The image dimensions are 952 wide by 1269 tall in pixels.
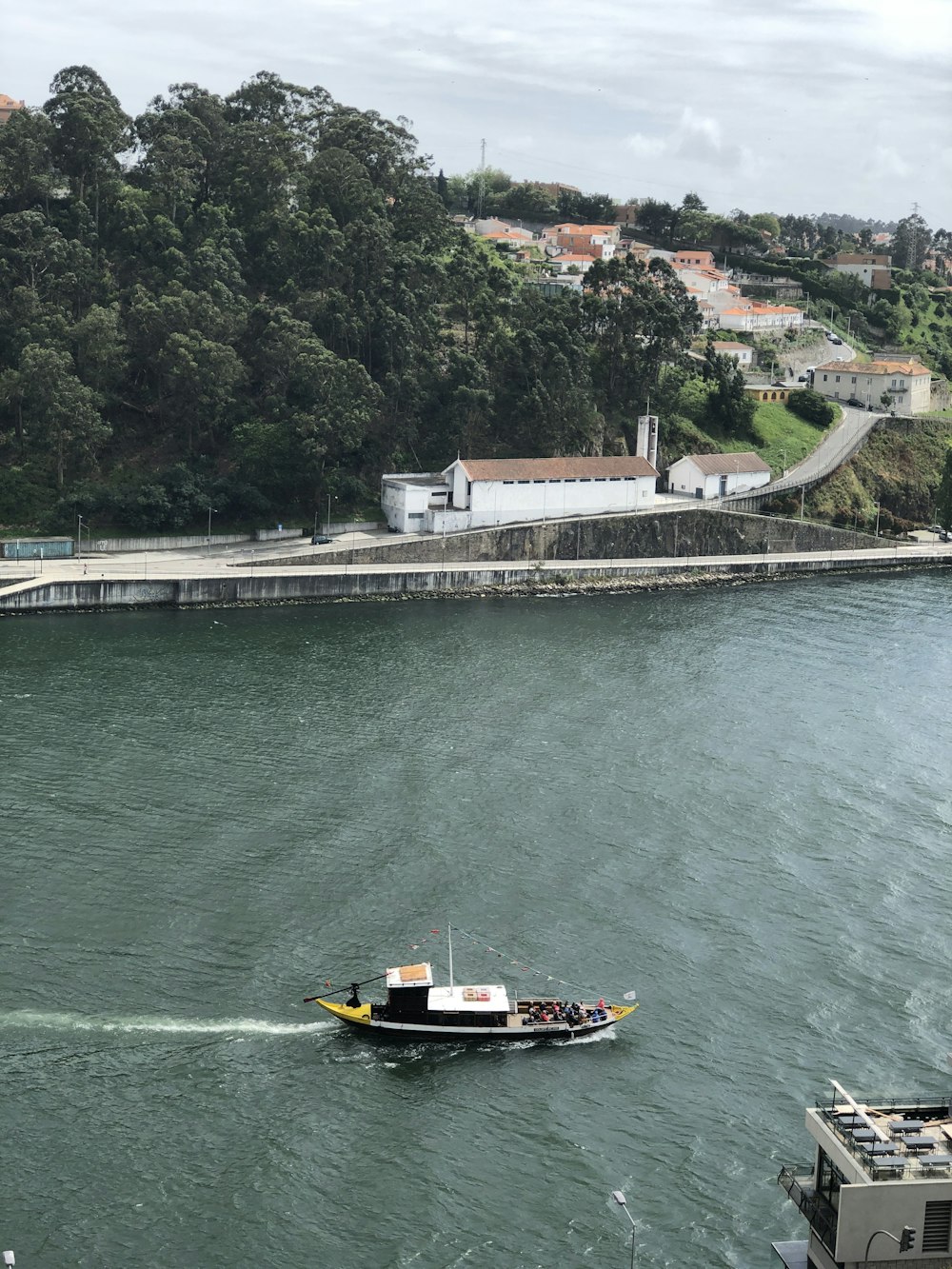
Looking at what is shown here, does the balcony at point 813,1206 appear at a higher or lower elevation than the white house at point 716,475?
lower

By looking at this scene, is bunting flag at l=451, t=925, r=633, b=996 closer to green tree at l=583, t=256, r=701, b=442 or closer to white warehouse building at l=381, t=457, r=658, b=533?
white warehouse building at l=381, t=457, r=658, b=533

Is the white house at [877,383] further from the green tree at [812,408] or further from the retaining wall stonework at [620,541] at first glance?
the retaining wall stonework at [620,541]

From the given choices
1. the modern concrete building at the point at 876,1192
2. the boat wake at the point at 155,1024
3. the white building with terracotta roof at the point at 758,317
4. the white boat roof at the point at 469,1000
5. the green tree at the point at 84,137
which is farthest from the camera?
the white building with terracotta roof at the point at 758,317

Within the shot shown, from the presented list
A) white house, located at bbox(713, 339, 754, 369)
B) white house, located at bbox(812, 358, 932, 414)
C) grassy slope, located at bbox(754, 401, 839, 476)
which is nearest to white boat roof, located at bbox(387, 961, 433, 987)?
grassy slope, located at bbox(754, 401, 839, 476)

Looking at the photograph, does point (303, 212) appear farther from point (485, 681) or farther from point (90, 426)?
point (485, 681)

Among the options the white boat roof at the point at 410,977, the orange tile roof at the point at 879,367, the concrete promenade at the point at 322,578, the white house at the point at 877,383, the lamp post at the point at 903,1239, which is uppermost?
the orange tile roof at the point at 879,367

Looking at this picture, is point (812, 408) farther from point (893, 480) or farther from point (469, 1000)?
point (469, 1000)

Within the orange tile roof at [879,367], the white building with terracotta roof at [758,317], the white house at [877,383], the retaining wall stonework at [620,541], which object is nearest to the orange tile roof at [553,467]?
the retaining wall stonework at [620,541]

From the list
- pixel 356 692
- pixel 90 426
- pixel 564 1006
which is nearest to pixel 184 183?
pixel 90 426
